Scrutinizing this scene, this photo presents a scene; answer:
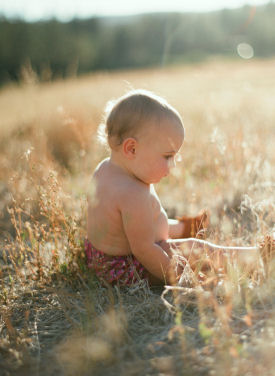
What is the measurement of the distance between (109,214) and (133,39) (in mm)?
38749

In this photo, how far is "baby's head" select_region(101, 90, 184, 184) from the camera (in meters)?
1.78

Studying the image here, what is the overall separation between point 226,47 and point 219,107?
32625mm

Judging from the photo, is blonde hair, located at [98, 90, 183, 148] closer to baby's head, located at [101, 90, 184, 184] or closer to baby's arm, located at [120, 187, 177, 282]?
baby's head, located at [101, 90, 184, 184]

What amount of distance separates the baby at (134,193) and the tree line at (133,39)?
84.6 feet

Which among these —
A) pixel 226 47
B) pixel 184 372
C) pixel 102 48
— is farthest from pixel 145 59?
pixel 184 372

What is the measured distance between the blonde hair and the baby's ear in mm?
24

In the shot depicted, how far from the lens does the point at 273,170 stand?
9.16 ft

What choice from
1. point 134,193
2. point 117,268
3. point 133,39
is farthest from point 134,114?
point 133,39

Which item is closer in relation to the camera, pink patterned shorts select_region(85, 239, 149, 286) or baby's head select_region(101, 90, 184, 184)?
baby's head select_region(101, 90, 184, 184)

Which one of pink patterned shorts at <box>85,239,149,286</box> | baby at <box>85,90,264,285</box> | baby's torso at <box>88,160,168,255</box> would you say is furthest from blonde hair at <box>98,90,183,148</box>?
pink patterned shorts at <box>85,239,149,286</box>

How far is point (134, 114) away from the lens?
1.78 m

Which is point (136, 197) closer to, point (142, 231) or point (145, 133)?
point (142, 231)

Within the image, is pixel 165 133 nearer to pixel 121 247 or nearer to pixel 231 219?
pixel 121 247

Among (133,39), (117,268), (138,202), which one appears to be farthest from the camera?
(133,39)
